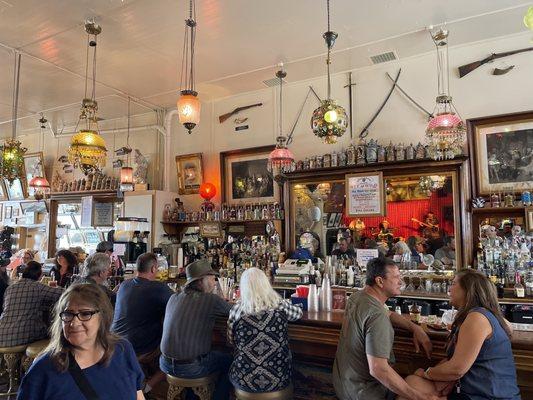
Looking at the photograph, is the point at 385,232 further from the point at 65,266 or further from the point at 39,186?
the point at 39,186

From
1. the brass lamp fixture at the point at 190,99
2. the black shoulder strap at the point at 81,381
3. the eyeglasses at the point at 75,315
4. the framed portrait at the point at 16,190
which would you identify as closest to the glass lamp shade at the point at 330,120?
the brass lamp fixture at the point at 190,99

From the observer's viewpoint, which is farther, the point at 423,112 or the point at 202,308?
the point at 423,112

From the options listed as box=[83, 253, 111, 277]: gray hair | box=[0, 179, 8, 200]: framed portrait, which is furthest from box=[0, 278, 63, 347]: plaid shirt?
box=[0, 179, 8, 200]: framed portrait

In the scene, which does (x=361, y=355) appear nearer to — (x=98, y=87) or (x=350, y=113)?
(x=350, y=113)

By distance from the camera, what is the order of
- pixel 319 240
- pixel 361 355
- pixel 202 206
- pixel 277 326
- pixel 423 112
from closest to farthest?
pixel 361 355
pixel 277 326
pixel 423 112
pixel 319 240
pixel 202 206

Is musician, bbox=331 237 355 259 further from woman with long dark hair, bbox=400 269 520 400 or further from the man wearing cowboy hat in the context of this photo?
woman with long dark hair, bbox=400 269 520 400

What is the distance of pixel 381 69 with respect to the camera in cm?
574

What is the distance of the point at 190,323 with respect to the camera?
112 inches

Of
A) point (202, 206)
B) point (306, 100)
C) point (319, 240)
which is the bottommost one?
point (319, 240)

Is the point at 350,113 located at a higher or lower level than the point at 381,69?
lower

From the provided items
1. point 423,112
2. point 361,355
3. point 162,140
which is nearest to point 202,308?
point 361,355

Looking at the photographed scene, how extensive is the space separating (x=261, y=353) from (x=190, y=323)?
2.02 ft

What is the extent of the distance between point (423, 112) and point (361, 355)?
4.17 meters

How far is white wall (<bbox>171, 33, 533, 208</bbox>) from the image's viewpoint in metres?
4.96
